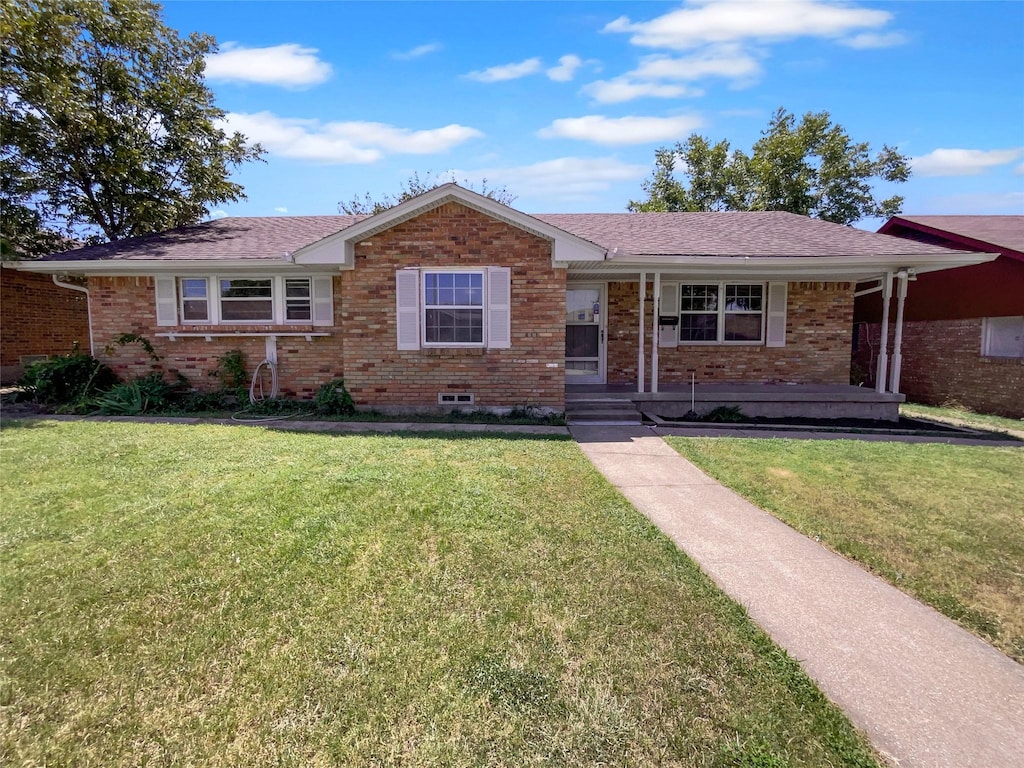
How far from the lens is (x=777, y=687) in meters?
2.34

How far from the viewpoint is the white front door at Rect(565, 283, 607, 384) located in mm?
10703

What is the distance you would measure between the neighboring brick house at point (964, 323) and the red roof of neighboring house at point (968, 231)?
2 cm

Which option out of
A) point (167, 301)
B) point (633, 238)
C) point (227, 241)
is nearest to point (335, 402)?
point (167, 301)

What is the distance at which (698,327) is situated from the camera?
10.8 metres

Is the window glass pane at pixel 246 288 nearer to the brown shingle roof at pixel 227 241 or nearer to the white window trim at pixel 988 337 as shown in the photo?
the brown shingle roof at pixel 227 241

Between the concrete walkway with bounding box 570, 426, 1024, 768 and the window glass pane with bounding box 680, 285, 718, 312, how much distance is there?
6.86 meters

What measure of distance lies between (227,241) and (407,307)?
4.89 metres

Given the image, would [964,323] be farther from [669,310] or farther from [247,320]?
[247,320]

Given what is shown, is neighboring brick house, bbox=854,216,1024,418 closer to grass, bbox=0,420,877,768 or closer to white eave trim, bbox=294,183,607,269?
white eave trim, bbox=294,183,607,269

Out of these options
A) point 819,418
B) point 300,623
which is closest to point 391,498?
point 300,623

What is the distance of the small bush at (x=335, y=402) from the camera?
884 centimetres

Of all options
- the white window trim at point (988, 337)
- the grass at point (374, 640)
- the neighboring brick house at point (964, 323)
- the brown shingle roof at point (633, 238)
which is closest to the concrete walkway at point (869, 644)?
the grass at point (374, 640)

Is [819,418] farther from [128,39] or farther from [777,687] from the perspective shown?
[128,39]

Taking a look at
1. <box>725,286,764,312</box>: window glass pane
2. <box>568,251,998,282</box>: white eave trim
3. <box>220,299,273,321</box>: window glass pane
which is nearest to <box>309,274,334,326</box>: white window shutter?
<box>220,299,273,321</box>: window glass pane
